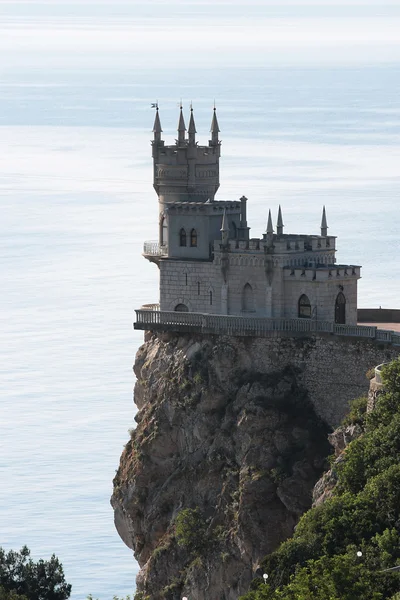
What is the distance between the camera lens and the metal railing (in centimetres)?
9169

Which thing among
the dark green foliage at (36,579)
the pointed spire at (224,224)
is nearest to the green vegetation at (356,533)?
the dark green foliage at (36,579)

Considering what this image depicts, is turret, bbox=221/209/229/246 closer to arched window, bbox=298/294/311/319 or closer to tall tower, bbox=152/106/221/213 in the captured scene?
arched window, bbox=298/294/311/319

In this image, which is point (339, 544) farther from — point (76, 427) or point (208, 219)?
point (76, 427)

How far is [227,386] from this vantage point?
312ft

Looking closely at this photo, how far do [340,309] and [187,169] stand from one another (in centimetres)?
1148

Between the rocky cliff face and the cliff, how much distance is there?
4cm

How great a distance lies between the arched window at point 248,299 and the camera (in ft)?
315

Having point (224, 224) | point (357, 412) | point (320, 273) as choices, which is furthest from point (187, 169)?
point (357, 412)

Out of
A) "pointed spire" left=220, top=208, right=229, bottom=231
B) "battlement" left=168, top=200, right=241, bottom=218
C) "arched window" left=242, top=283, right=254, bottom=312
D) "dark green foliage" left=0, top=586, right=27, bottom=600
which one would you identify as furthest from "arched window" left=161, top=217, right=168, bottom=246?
"dark green foliage" left=0, top=586, right=27, bottom=600

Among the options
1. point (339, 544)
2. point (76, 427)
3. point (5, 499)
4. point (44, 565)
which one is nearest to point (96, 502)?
point (5, 499)

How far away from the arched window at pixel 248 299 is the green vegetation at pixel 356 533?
1277 centimetres

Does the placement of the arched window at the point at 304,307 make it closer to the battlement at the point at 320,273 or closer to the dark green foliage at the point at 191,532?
the battlement at the point at 320,273

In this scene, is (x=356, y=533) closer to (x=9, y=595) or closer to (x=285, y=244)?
(x=9, y=595)

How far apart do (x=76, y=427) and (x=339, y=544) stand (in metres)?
59.0
